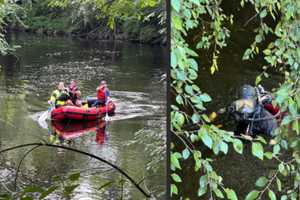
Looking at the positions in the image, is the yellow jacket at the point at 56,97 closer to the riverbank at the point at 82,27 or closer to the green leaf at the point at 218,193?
the riverbank at the point at 82,27

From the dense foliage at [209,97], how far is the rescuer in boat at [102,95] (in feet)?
0.53

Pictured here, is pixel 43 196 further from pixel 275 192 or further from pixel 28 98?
pixel 275 192

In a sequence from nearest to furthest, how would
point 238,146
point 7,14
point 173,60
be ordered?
point 7,14, point 173,60, point 238,146

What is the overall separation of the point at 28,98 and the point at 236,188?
1.55 feet

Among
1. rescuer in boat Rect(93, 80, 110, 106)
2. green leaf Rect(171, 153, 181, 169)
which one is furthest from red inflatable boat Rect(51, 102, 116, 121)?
green leaf Rect(171, 153, 181, 169)

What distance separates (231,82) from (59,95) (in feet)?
1.22

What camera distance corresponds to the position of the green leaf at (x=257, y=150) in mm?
842

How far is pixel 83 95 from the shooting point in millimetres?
605

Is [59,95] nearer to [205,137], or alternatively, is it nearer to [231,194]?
[205,137]

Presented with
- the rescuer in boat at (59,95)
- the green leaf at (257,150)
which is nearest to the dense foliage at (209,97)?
the green leaf at (257,150)

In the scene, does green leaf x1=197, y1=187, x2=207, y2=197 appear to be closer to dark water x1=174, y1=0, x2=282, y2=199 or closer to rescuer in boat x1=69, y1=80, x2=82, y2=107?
dark water x1=174, y1=0, x2=282, y2=199

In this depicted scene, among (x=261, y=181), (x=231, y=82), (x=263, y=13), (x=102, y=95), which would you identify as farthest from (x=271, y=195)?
(x=102, y=95)

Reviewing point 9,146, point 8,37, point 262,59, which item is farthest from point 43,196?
point 262,59

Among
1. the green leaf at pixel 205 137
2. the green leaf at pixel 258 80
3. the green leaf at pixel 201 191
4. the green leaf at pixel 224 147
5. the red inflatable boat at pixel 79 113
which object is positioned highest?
the green leaf at pixel 258 80
